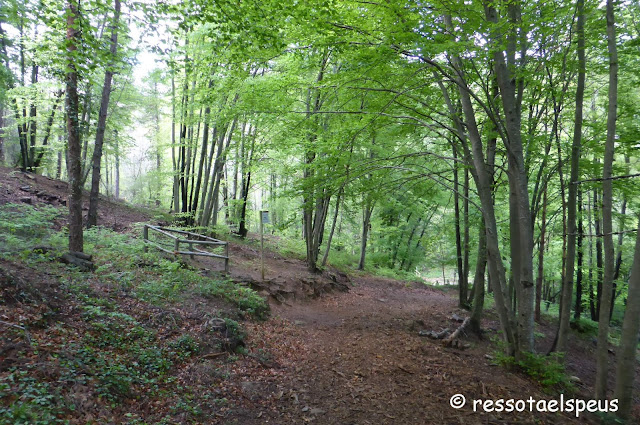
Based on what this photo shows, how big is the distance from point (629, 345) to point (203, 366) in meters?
6.02

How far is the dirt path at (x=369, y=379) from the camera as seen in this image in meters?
4.11

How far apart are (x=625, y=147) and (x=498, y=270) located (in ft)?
14.9

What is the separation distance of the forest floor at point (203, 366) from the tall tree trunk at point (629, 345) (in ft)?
2.11

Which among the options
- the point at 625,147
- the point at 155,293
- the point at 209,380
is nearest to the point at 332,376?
the point at 209,380

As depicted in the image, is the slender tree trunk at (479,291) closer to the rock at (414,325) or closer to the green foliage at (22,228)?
the rock at (414,325)

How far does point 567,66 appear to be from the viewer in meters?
6.41

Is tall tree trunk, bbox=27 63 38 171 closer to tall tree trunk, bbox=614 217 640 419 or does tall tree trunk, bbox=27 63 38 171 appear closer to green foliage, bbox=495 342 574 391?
green foliage, bbox=495 342 574 391

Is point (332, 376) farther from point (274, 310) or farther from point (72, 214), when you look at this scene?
point (72, 214)

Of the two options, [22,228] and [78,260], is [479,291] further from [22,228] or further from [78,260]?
[22,228]

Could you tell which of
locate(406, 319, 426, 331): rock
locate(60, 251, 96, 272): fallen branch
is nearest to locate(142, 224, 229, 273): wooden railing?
locate(60, 251, 96, 272): fallen branch

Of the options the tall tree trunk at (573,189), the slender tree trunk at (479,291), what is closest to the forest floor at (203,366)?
the slender tree trunk at (479,291)

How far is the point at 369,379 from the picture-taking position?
5.06m

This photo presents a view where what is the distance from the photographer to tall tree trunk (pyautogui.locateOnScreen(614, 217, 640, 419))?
4375 mm

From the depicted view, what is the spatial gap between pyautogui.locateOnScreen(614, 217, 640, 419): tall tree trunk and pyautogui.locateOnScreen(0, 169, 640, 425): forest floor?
642 mm
